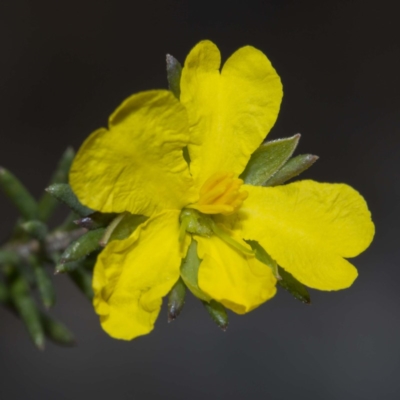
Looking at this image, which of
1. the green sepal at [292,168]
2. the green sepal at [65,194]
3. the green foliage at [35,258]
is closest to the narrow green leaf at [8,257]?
the green foliage at [35,258]

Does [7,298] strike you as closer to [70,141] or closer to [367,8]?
[70,141]

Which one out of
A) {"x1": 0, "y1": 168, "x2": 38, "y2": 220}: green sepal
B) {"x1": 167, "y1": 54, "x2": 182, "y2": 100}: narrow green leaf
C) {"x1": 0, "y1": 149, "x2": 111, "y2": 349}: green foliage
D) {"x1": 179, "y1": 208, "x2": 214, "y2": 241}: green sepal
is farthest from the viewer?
{"x1": 0, "y1": 168, "x2": 38, "y2": 220}: green sepal

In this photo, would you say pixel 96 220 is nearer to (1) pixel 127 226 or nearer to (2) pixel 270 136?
(1) pixel 127 226

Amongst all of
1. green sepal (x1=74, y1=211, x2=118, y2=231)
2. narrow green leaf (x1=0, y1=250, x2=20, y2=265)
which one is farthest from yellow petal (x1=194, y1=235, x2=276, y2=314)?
narrow green leaf (x1=0, y1=250, x2=20, y2=265)

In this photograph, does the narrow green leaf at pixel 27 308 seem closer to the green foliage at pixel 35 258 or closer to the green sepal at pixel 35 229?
the green foliage at pixel 35 258

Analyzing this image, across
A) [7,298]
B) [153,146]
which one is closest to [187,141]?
[153,146]

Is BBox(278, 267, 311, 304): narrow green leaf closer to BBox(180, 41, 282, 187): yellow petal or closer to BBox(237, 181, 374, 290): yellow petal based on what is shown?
BBox(237, 181, 374, 290): yellow petal
